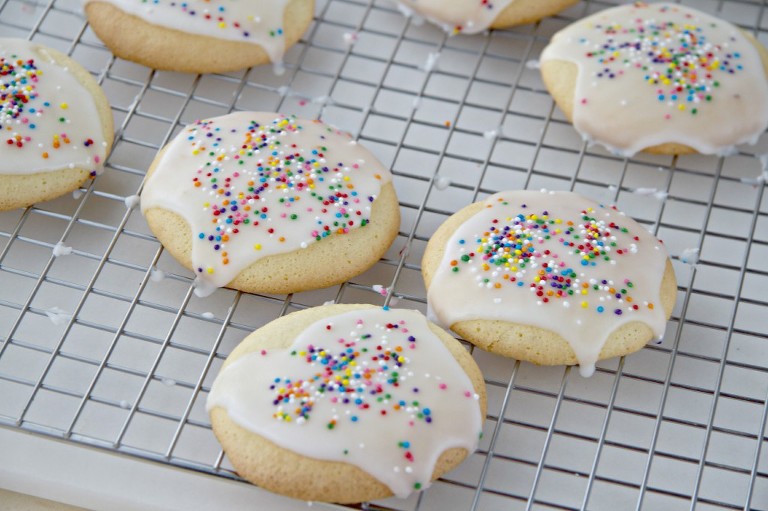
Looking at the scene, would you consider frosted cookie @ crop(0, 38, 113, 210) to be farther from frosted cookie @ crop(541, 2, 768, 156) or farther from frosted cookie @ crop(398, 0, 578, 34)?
frosted cookie @ crop(541, 2, 768, 156)

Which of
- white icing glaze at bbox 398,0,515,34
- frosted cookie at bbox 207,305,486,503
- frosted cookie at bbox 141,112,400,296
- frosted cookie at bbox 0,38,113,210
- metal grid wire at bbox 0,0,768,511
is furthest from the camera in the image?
white icing glaze at bbox 398,0,515,34

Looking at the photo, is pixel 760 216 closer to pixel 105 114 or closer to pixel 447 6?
pixel 447 6

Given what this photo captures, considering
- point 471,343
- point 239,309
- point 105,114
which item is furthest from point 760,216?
point 105,114

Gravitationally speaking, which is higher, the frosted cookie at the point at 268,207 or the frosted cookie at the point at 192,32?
the frosted cookie at the point at 192,32

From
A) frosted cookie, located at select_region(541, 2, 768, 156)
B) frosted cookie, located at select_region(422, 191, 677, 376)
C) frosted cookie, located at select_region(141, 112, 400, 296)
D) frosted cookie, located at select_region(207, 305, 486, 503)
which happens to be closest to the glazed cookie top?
frosted cookie, located at select_region(141, 112, 400, 296)

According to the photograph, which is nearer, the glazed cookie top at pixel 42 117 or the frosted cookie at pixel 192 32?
the glazed cookie top at pixel 42 117

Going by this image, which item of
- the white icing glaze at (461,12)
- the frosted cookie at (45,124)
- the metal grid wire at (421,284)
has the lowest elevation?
the metal grid wire at (421,284)

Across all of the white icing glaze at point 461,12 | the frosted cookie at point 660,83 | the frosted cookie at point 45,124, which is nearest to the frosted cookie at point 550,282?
the frosted cookie at point 660,83

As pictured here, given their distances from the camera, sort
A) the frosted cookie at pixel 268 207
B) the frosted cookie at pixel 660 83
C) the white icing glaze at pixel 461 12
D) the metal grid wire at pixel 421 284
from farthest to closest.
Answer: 1. the white icing glaze at pixel 461 12
2. the frosted cookie at pixel 660 83
3. the frosted cookie at pixel 268 207
4. the metal grid wire at pixel 421 284

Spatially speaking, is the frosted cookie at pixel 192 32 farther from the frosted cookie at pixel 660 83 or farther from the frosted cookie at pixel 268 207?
the frosted cookie at pixel 660 83
